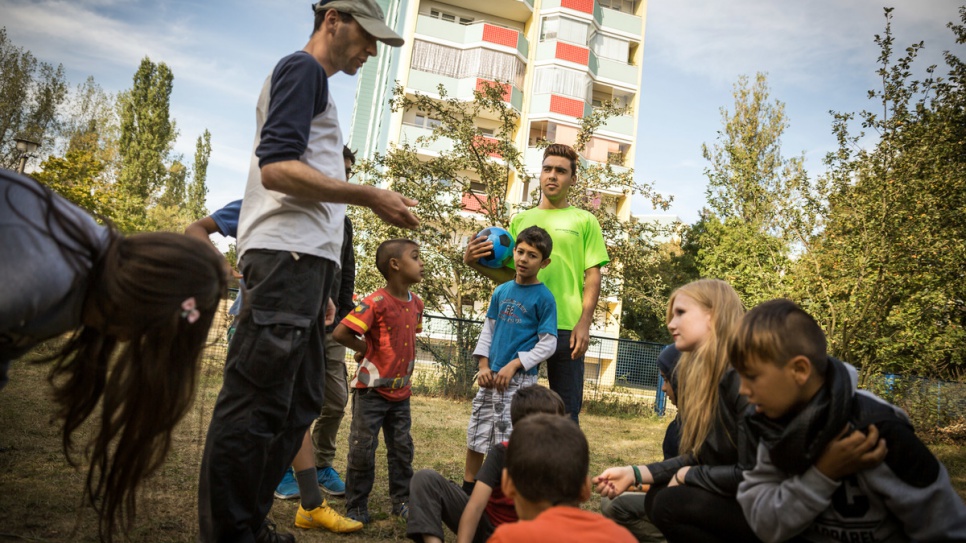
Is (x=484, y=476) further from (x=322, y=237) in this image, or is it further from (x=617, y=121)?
(x=617, y=121)

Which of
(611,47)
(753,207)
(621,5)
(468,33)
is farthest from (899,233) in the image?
(621,5)

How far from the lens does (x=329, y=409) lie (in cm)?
426

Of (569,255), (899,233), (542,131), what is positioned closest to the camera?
(569,255)

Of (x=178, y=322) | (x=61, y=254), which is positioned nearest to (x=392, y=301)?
(x=178, y=322)

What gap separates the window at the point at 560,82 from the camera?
29547 millimetres

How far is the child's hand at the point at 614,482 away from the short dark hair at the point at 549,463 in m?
0.57

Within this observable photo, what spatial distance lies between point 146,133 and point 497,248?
45.5m

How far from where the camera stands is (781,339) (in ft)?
6.27

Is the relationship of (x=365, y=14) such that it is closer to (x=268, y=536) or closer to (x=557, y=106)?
(x=268, y=536)

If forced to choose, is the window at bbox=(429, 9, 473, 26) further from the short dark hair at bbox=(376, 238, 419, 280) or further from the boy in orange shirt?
the boy in orange shirt

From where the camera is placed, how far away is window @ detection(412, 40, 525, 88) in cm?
2823

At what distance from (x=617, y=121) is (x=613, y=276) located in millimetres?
17985

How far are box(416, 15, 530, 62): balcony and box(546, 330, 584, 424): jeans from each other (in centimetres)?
2670

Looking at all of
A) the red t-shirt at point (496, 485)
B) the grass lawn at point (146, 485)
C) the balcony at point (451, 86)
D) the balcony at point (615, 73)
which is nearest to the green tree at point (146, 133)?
the balcony at point (451, 86)
